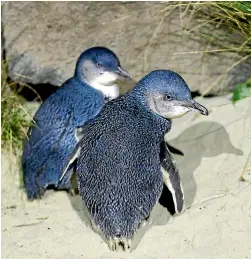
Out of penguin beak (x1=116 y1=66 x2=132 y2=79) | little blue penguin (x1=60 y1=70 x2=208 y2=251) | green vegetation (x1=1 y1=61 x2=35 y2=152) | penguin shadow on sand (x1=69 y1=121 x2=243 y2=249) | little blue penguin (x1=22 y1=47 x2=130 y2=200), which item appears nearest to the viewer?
little blue penguin (x1=60 y1=70 x2=208 y2=251)

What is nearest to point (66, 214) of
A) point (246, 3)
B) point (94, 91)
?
point (94, 91)

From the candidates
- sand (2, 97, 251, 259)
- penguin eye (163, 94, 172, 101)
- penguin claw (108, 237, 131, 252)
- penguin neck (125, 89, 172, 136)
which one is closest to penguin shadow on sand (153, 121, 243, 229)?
sand (2, 97, 251, 259)

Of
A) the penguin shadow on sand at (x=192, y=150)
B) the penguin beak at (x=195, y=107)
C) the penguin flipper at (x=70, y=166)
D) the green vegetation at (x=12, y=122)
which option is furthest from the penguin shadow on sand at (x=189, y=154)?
the penguin beak at (x=195, y=107)

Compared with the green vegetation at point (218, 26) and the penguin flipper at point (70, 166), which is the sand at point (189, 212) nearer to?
the penguin flipper at point (70, 166)

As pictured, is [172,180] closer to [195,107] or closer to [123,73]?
[195,107]

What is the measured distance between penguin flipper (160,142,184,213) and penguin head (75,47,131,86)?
62cm

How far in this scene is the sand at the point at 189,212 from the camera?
12.7 feet

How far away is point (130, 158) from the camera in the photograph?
3748mm

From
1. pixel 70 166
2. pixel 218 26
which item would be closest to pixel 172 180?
pixel 70 166

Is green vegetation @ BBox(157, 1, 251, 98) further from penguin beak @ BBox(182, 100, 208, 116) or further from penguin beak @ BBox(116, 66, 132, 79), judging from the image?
penguin beak @ BBox(182, 100, 208, 116)

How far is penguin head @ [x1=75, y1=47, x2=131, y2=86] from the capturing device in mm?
4402

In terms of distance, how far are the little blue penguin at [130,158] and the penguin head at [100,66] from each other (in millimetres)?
435

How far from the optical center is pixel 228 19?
4.48 meters

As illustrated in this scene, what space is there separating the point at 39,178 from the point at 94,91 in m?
0.51
